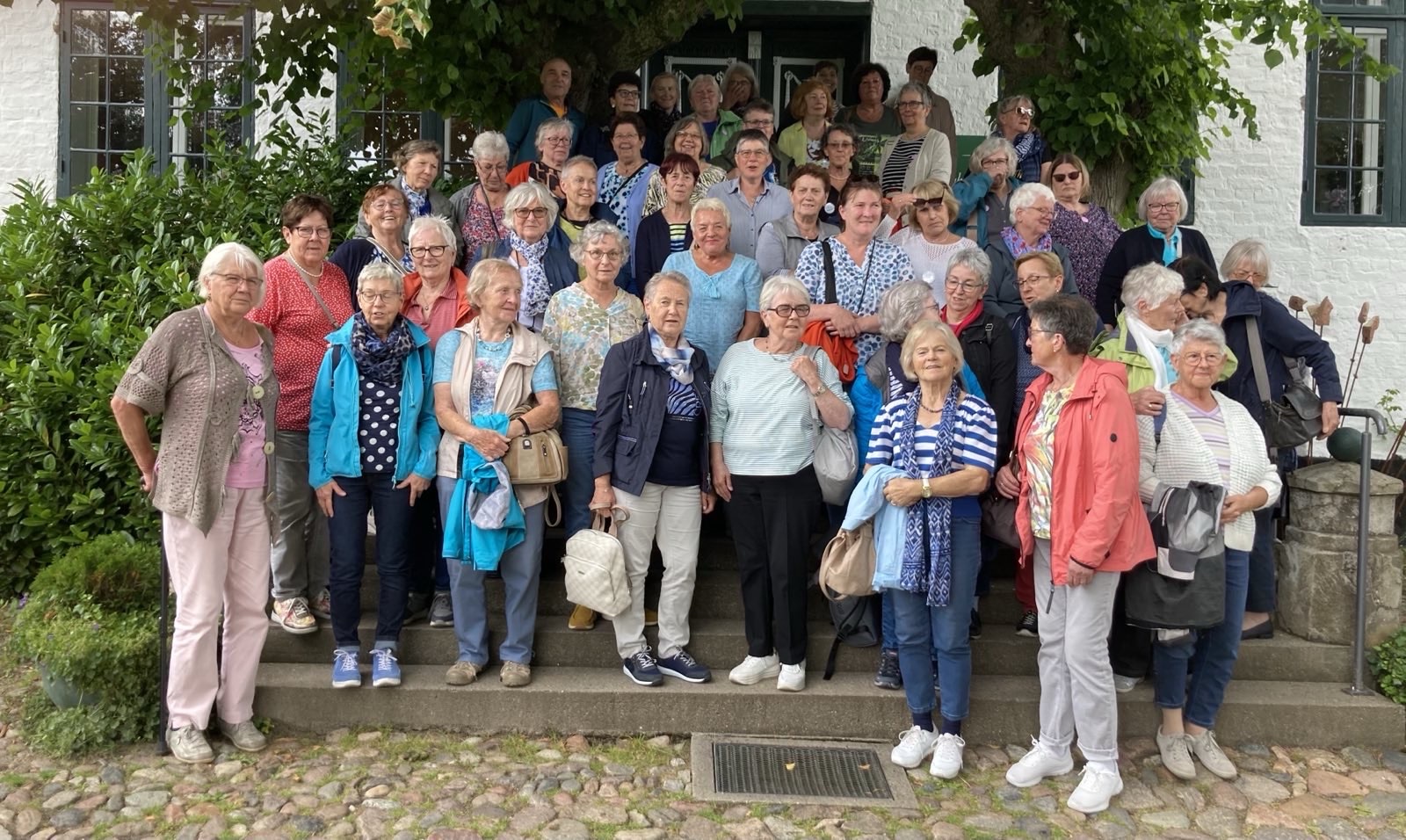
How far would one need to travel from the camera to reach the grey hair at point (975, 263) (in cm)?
499

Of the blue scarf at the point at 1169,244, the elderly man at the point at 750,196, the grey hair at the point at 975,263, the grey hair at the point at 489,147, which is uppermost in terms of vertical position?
the grey hair at the point at 489,147

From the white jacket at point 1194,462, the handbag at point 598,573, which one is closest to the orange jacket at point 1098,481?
the white jacket at point 1194,462

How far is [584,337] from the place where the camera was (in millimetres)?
5117

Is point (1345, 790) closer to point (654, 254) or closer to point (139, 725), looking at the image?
point (654, 254)

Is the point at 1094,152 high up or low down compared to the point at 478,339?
up

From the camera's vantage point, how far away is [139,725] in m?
4.68

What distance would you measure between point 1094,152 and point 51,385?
633 cm

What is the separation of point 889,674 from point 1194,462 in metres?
1.52

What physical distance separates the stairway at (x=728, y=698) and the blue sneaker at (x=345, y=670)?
5 centimetres

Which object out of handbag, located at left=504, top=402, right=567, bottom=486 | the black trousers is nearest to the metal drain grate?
the black trousers

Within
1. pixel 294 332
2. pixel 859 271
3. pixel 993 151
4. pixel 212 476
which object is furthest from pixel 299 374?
pixel 993 151

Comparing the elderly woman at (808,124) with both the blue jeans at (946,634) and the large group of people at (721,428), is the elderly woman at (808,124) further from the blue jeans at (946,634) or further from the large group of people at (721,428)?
the blue jeans at (946,634)

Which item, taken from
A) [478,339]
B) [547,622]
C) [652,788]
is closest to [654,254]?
[478,339]

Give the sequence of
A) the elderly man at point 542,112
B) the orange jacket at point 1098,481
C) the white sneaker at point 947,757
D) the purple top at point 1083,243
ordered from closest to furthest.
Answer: the orange jacket at point 1098,481, the white sneaker at point 947,757, the purple top at point 1083,243, the elderly man at point 542,112
